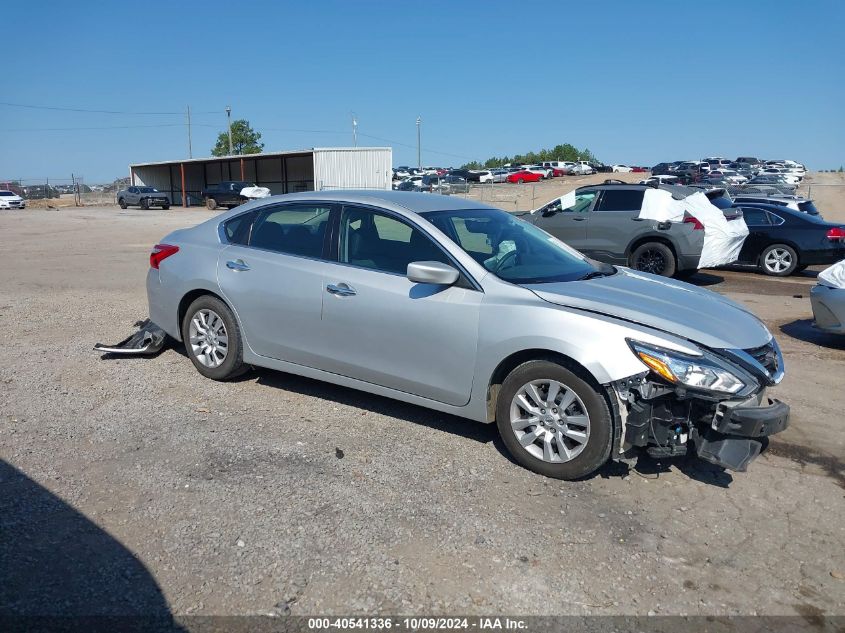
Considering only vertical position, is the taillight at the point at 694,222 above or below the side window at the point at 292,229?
below

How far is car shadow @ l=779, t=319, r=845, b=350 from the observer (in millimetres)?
8094

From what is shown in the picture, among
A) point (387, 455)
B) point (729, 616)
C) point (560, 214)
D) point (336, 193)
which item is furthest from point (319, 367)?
point (560, 214)

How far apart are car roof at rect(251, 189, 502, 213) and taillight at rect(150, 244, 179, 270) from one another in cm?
106

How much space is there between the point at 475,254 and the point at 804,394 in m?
3.32

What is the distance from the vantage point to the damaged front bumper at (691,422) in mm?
3959

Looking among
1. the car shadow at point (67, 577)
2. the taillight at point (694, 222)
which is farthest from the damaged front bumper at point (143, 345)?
the taillight at point (694, 222)

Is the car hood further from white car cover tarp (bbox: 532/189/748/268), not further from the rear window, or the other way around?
the rear window

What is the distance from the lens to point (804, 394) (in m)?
6.09

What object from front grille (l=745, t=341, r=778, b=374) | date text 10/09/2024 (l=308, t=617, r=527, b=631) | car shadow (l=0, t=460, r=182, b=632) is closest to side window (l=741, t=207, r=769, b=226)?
front grille (l=745, t=341, r=778, b=374)

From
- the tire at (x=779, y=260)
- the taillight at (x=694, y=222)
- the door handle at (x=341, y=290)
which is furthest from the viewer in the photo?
the tire at (x=779, y=260)

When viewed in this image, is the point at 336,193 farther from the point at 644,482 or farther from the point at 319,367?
the point at 644,482

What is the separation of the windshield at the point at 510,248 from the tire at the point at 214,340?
1.91 metres

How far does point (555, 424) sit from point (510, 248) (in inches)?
57.6

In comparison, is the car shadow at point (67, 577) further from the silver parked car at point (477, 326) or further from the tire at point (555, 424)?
the tire at point (555, 424)
